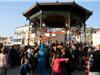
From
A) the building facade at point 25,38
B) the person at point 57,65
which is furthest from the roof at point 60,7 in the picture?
the person at point 57,65

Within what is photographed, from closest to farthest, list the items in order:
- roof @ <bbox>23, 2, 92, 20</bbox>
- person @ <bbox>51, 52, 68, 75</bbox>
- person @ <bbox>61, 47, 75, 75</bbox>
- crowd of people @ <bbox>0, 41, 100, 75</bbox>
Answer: crowd of people @ <bbox>0, 41, 100, 75</bbox> → person @ <bbox>61, 47, 75, 75</bbox> → person @ <bbox>51, 52, 68, 75</bbox> → roof @ <bbox>23, 2, 92, 20</bbox>

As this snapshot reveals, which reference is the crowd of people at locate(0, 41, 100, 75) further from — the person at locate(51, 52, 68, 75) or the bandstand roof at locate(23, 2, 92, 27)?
the bandstand roof at locate(23, 2, 92, 27)

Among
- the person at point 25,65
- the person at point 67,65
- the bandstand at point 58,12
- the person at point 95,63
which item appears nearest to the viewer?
the person at point 95,63

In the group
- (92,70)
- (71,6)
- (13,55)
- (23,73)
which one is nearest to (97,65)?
(92,70)

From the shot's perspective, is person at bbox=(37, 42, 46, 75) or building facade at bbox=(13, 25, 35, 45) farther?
building facade at bbox=(13, 25, 35, 45)

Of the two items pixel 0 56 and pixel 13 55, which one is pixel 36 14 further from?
pixel 0 56

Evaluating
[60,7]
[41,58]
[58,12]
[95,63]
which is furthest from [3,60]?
[58,12]

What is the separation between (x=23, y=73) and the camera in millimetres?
20141

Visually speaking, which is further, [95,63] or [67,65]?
[67,65]

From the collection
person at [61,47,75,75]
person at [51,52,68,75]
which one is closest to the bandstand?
person at [51,52,68,75]

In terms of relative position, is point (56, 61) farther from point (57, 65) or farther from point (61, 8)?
point (61, 8)

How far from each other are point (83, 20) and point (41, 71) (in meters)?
8.13

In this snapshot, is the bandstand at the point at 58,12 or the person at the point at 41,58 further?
the bandstand at the point at 58,12

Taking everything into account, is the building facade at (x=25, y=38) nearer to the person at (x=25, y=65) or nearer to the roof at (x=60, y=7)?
the roof at (x=60, y=7)
